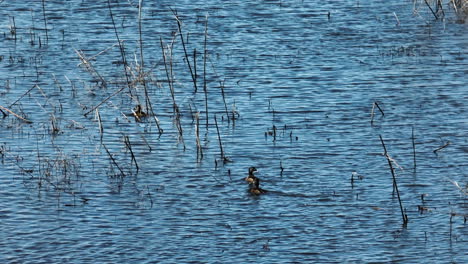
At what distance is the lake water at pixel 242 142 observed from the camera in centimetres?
959

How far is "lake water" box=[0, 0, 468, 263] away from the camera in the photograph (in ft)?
31.5

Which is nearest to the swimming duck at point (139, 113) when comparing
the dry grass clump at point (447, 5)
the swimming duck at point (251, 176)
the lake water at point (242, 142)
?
the lake water at point (242, 142)

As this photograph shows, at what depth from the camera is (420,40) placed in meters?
18.5

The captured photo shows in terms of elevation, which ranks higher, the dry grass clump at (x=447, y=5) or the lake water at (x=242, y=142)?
the dry grass clump at (x=447, y=5)

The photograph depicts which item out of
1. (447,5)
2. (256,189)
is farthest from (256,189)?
(447,5)

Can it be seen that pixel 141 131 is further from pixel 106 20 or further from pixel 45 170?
pixel 106 20

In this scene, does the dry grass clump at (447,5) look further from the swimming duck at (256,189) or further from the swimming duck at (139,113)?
the swimming duck at (256,189)

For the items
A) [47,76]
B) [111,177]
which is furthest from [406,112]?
[47,76]

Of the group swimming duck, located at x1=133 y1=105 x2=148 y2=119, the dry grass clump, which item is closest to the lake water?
swimming duck, located at x1=133 y1=105 x2=148 y2=119

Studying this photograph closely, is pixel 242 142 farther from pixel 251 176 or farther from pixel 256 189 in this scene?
pixel 256 189

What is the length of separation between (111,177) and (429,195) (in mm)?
3396

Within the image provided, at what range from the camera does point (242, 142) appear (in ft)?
41.9

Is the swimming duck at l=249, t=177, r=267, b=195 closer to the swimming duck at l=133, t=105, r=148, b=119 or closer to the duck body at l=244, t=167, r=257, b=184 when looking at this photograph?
the duck body at l=244, t=167, r=257, b=184

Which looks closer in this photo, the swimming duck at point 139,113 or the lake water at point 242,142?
the lake water at point 242,142
